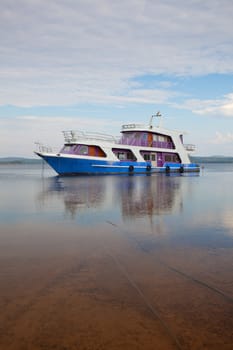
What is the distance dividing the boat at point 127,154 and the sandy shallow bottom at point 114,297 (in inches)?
1063

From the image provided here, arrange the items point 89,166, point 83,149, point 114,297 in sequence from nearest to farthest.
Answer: point 114,297, point 83,149, point 89,166

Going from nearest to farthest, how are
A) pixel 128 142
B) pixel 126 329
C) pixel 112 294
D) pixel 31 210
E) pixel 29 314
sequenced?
pixel 126 329 → pixel 29 314 → pixel 112 294 → pixel 31 210 → pixel 128 142

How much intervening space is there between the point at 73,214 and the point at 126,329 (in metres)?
7.08

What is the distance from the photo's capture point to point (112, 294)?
4012 mm

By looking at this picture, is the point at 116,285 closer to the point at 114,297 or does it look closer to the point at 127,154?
the point at 114,297

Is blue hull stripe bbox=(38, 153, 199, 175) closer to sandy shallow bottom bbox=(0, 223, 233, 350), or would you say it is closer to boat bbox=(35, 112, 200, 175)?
boat bbox=(35, 112, 200, 175)

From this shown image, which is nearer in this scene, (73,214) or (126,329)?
(126,329)

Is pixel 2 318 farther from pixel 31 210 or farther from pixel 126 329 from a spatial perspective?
pixel 31 210

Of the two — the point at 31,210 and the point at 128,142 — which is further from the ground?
the point at 128,142

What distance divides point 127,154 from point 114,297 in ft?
115

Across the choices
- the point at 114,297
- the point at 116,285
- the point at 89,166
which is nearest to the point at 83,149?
the point at 89,166

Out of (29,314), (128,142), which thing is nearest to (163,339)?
(29,314)

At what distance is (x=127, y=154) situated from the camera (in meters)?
38.6

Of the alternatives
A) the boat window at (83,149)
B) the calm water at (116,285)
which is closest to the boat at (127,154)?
the boat window at (83,149)
